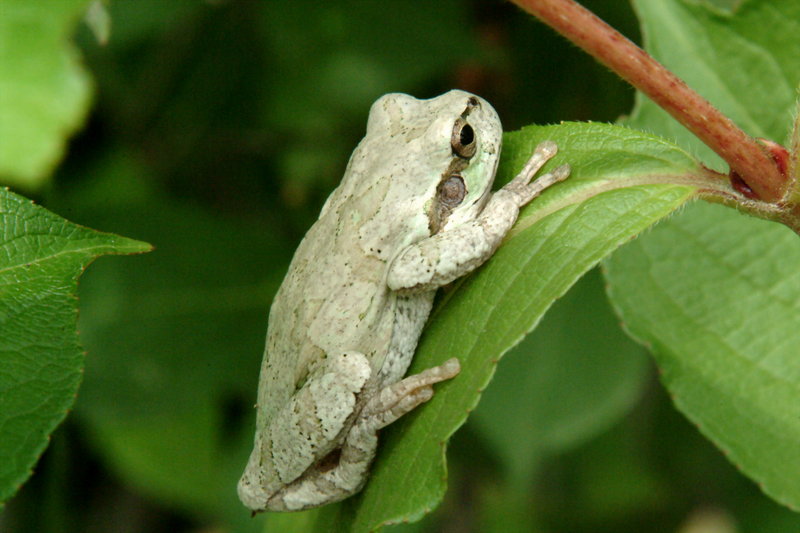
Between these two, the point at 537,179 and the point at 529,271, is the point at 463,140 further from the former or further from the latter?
the point at 529,271

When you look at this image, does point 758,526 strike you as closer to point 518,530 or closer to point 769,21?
point 518,530

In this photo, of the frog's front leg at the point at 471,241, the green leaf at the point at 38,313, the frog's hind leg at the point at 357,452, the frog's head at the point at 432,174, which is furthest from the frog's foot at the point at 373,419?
the green leaf at the point at 38,313

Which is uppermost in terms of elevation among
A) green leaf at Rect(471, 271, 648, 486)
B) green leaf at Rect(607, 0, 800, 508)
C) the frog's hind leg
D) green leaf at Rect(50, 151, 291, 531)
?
green leaf at Rect(607, 0, 800, 508)

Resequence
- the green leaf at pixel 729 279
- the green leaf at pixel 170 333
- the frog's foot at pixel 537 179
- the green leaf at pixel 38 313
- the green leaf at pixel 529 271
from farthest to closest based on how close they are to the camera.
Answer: the green leaf at pixel 170 333, the green leaf at pixel 729 279, the frog's foot at pixel 537 179, the green leaf at pixel 529 271, the green leaf at pixel 38 313

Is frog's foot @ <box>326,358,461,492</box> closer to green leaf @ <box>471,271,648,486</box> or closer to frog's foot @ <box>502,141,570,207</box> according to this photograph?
frog's foot @ <box>502,141,570,207</box>

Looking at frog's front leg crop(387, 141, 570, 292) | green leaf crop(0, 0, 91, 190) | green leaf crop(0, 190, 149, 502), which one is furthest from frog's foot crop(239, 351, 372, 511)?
green leaf crop(0, 0, 91, 190)

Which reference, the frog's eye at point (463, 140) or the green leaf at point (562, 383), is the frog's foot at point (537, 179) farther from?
the green leaf at point (562, 383)

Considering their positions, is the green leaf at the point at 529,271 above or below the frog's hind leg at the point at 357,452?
above
